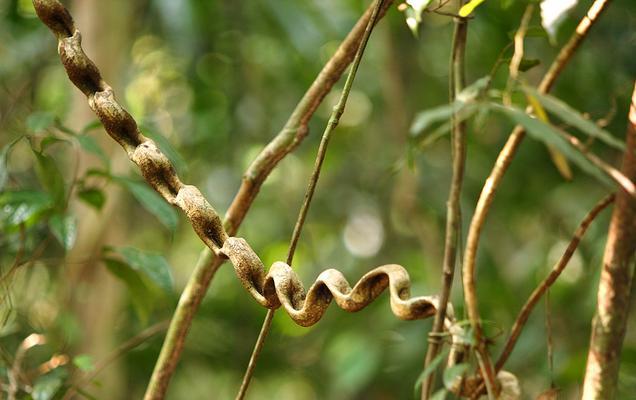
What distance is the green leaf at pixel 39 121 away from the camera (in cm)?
108

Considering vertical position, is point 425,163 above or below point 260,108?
below

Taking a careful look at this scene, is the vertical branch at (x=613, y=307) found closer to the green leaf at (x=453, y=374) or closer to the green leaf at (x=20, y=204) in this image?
the green leaf at (x=453, y=374)

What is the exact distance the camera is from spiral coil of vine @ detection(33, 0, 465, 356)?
22.6 inches

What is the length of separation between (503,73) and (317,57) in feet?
1.72

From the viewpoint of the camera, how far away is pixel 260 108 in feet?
8.98

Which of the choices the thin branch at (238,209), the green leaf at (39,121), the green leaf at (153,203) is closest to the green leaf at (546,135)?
the thin branch at (238,209)

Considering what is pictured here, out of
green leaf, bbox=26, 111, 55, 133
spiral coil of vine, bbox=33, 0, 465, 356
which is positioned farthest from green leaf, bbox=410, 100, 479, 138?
green leaf, bbox=26, 111, 55, 133

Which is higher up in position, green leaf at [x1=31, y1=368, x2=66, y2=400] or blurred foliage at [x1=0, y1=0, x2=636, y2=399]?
blurred foliage at [x1=0, y1=0, x2=636, y2=399]

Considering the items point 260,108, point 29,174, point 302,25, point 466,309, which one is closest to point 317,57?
point 302,25

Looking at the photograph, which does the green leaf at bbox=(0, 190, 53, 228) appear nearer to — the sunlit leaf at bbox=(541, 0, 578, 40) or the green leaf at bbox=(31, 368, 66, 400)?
the green leaf at bbox=(31, 368, 66, 400)

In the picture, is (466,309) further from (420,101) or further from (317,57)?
(420,101)

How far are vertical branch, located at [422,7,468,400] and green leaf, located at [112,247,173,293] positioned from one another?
37 centimetres

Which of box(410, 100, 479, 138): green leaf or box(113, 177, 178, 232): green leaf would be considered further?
box(113, 177, 178, 232): green leaf

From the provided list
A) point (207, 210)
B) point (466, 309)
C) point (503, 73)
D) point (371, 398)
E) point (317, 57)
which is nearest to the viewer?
point (207, 210)
